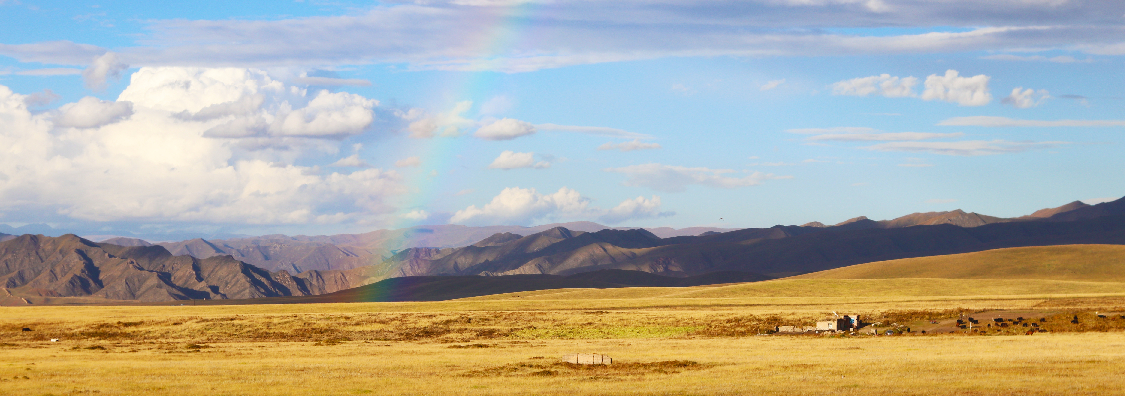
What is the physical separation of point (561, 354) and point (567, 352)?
5.49 ft

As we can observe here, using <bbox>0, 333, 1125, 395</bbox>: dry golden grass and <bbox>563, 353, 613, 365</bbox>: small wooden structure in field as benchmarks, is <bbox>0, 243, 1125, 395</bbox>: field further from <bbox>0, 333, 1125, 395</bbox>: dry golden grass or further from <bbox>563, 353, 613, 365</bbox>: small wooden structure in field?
<bbox>563, 353, 613, 365</bbox>: small wooden structure in field

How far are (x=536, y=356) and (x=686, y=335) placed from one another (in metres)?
23.0

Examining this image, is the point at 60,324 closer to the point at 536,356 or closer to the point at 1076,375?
the point at 536,356

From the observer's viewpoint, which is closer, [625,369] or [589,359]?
[625,369]

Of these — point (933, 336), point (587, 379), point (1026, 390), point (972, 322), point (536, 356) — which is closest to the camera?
point (1026, 390)

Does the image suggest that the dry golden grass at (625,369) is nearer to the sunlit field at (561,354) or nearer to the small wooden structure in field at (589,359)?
the sunlit field at (561,354)

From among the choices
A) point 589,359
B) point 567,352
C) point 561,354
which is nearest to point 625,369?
point 589,359

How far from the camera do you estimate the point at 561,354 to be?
52938 mm

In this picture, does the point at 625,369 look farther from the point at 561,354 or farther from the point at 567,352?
the point at 567,352

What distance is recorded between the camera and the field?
36.2 m

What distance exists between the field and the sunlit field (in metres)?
0.14

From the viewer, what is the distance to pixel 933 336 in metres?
→ 61.0

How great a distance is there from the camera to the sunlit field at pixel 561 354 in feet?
119

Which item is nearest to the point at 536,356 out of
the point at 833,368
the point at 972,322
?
the point at 833,368
